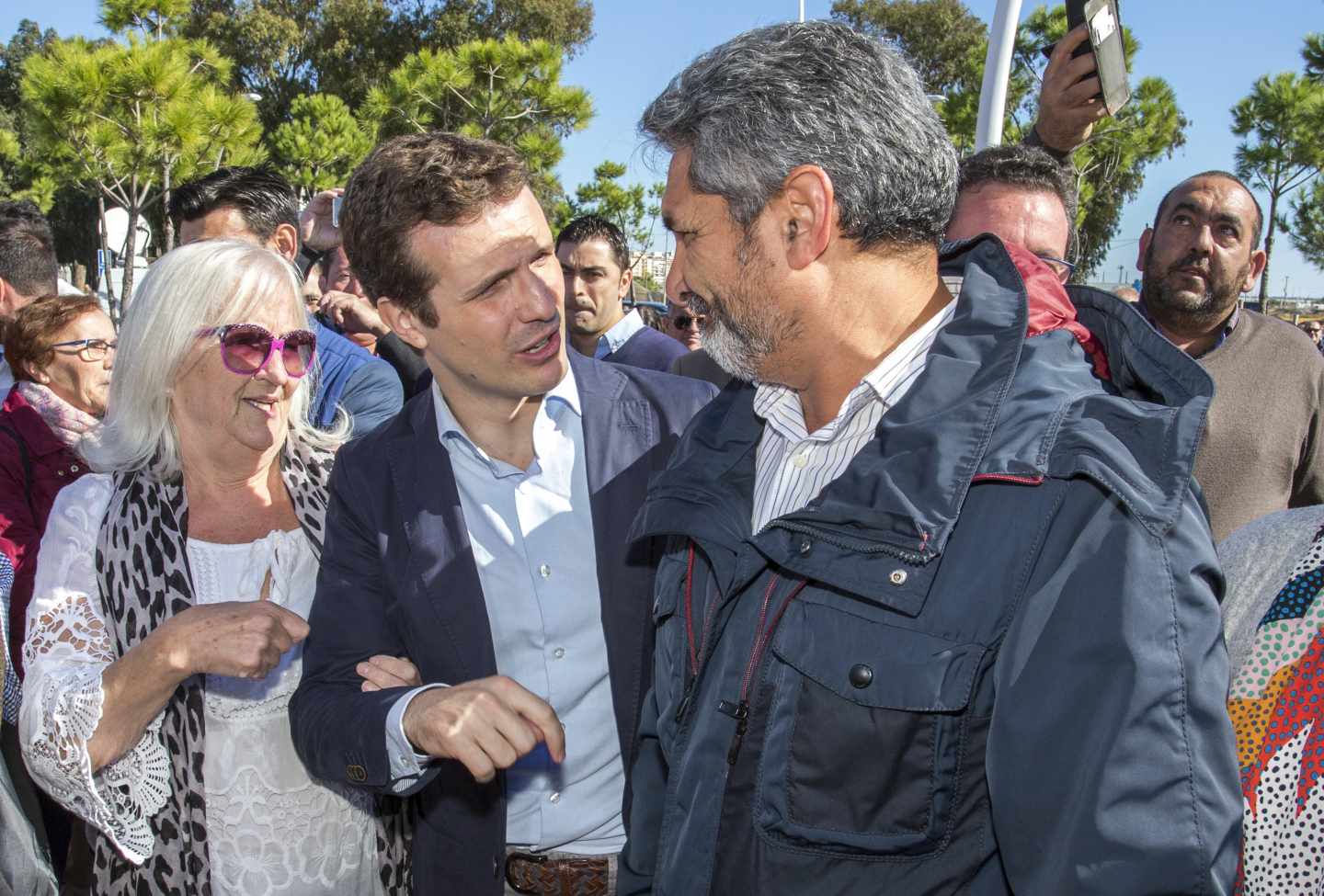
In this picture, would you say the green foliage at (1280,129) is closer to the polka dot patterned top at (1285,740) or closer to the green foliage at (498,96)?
the green foliage at (498,96)

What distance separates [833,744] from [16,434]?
3.11 metres

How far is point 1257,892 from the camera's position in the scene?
1332mm

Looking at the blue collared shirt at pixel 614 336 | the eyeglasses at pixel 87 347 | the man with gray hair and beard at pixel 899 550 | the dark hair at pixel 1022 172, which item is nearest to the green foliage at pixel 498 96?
the blue collared shirt at pixel 614 336

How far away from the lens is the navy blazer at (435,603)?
1.99 m

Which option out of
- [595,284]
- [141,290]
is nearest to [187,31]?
[595,284]

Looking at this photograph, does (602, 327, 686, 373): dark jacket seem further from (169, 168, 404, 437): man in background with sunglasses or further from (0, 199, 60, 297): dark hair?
(0, 199, 60, 297): dark hair

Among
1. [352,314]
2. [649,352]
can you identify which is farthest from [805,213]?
[352,314]

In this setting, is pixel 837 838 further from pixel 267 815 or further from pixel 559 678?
pixel 267 815

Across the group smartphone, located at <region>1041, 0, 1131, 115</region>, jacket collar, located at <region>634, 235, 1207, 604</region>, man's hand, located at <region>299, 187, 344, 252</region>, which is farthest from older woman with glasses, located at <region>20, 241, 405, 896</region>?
man's hand, located at <region>299, 187, 344, 252</region>

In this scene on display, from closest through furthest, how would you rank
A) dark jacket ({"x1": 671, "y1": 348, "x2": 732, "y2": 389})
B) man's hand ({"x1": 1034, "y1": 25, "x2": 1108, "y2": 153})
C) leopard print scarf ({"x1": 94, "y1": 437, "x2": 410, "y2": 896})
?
leopard print scarf ({"x1": 94, "y1": 437, "x2": 410, "y2": 896}) < man's hand ({"x1": 1034, "y1": 25, "x2": 1108, "y2": 153}) < dark jacket ({"x1": 671, "y1": 348, "x2": 732, "y2": 389})

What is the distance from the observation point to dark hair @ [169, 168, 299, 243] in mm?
4016

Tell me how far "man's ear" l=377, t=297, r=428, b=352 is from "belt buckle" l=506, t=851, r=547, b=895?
1162mm

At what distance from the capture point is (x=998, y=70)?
205 inches

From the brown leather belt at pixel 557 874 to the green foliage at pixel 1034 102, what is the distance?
69.9 feet
